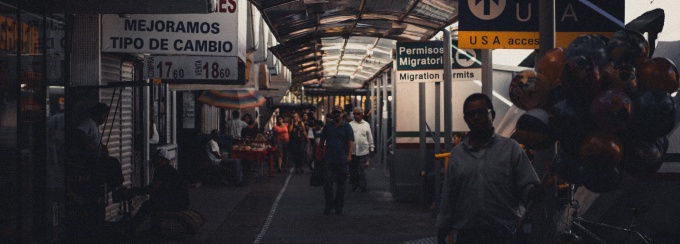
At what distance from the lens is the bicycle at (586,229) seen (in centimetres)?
887

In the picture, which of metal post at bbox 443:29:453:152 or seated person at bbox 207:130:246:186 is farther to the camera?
seated person at bbox 207:130:246:186

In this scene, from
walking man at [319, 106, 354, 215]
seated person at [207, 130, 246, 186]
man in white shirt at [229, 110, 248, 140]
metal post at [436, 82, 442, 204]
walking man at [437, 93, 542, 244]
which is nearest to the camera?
walking man at [437, 93, 542, 244]

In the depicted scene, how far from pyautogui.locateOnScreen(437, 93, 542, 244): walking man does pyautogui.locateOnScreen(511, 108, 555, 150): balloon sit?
53 cm

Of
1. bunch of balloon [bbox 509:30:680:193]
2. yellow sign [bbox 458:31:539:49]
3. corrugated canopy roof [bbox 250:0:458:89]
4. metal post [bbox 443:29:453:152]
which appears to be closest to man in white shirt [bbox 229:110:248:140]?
corrugated canopy roof [bbox 250:0:458:89]

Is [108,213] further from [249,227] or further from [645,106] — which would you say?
[645,106]

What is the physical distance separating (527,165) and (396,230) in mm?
7149

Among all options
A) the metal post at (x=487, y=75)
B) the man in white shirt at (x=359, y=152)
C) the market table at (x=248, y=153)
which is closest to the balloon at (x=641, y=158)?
the metal post at (x=487, y=75)

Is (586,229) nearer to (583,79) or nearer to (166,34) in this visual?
(583,79)

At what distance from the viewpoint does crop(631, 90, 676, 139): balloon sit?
589cm

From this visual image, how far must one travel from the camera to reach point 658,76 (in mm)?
6121

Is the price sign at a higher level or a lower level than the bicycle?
higher

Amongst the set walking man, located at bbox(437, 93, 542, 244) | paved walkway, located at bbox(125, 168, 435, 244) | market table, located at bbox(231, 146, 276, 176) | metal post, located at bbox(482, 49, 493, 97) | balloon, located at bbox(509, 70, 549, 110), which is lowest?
paved walkway, located at bbox(125, 168, 435, 244)

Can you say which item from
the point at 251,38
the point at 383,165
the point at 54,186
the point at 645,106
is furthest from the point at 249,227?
the point at 383,165

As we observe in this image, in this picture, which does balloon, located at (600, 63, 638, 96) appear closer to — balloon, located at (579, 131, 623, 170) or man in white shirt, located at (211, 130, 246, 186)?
balloon, located at (579, 131, 623, 170)
